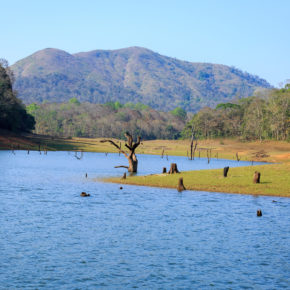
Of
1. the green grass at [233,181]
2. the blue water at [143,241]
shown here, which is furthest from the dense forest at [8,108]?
the blue water at [143,241]

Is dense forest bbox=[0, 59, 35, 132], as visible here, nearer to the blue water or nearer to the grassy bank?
the grassy bank

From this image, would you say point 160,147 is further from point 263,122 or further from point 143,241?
point 143,241

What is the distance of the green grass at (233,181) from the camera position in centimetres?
5190

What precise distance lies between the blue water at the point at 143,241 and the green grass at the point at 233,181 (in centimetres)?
344

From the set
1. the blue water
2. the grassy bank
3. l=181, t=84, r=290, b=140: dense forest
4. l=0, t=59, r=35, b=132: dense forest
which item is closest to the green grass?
the blue water

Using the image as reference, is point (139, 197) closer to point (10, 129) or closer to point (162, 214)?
point (162, 214)

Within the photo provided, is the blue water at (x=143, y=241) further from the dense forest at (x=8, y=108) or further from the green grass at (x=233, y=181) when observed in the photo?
the dense forest at (x=8, y=108)

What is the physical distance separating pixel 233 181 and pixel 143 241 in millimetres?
29136

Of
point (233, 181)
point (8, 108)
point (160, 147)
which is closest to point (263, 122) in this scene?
point (160, 147)

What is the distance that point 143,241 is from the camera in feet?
96.5

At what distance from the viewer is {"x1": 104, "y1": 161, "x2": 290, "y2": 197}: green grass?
51.9 metres

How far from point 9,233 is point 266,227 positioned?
1687 centimetres

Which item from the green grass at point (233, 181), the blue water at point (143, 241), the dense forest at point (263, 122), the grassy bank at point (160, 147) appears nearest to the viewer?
the blue water at point (143, 241)

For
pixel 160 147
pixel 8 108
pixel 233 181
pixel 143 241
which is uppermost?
pixel 8 108
